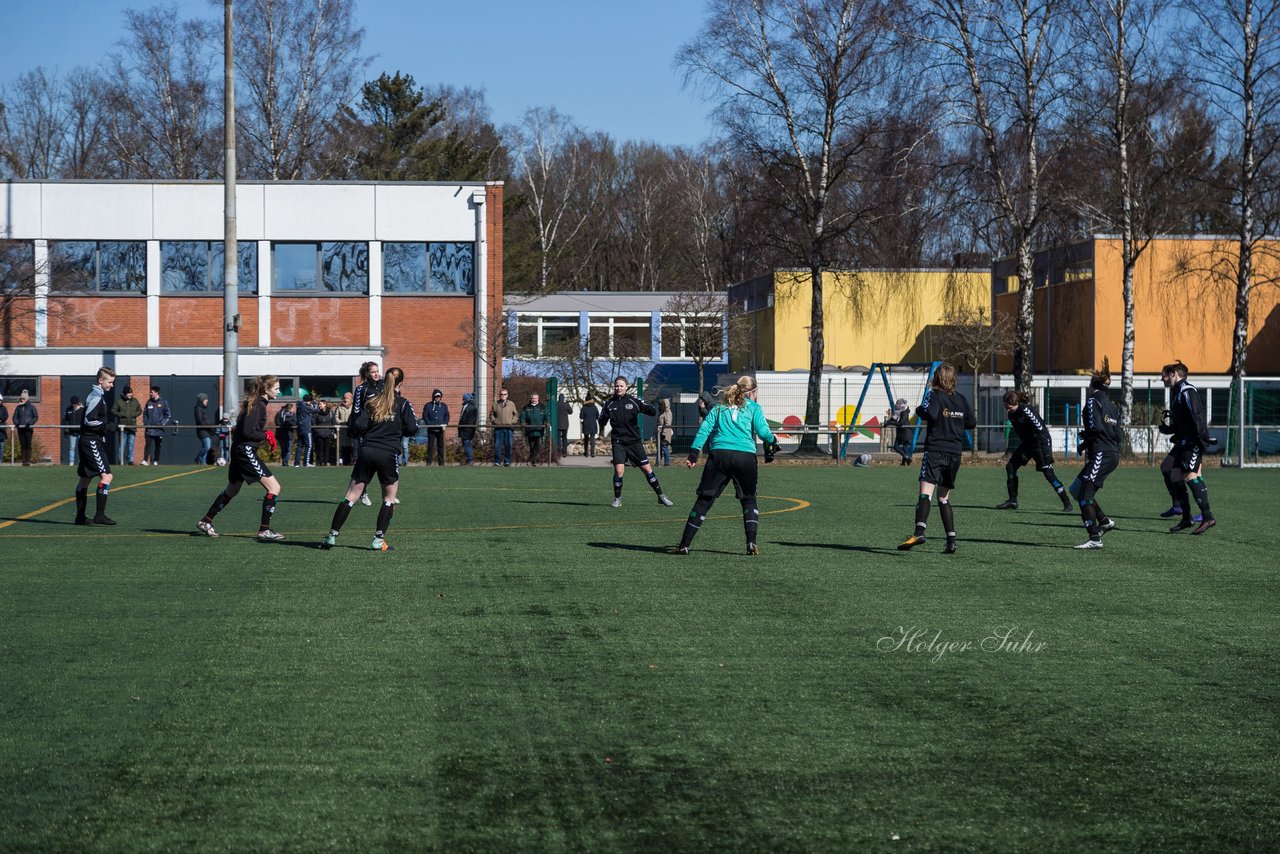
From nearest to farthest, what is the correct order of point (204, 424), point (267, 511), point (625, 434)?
point (267, 511)
point (625, 434)
point (204, 424)

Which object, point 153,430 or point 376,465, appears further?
point 153,430

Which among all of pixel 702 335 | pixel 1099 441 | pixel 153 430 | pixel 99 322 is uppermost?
pixel 702 335

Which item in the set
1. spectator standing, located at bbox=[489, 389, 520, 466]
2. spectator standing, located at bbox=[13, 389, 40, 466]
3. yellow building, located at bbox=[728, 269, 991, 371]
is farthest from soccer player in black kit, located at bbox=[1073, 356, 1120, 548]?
yellow building, located at bbox=[728, 269, 991, 371]

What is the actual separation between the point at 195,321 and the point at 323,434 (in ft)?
32.9

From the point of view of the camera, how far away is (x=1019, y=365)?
37781 mm

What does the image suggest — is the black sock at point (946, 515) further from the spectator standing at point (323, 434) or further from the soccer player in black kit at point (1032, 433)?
the spectator standing at point (323, 434)

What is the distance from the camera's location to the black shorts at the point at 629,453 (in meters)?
19.5

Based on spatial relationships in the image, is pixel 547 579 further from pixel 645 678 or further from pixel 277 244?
pixel 277 244

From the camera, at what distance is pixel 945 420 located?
1377cm

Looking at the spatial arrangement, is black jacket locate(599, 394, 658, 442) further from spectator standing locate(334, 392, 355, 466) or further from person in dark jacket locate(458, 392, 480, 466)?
spectator standing locate(334, 392, 355, 466)

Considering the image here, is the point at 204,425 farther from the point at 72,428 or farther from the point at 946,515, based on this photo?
the point at 946,515

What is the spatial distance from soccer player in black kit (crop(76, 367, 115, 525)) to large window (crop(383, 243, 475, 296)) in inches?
985

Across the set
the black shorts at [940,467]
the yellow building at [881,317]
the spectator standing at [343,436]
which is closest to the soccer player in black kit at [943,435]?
the black shorts at [940,467]

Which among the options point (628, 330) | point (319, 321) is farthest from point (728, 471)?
point (628, 330)
